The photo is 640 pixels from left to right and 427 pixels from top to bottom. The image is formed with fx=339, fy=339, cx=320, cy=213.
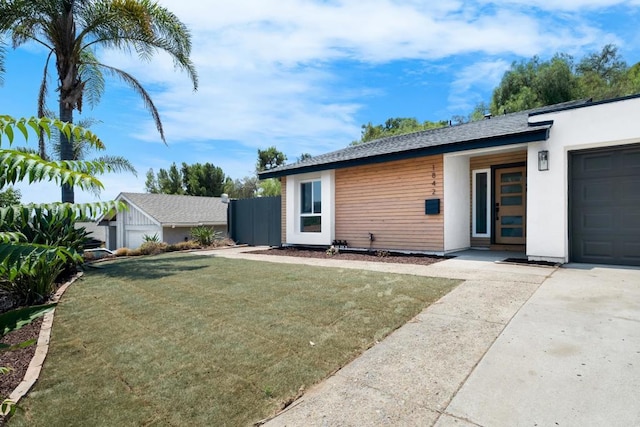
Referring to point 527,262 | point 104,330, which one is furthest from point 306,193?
point 104,330

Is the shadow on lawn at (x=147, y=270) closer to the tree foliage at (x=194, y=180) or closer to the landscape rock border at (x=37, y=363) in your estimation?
the landscape rock border at (x=37, y=363)

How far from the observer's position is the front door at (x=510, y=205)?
9234 millimetres

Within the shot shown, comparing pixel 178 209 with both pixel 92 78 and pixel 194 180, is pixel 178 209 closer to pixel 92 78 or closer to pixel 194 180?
pixel 92 78

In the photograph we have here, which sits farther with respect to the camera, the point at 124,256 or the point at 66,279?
the point at 124,256

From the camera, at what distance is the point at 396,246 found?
1013cm

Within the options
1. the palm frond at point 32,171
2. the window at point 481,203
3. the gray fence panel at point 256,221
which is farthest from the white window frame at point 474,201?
the palm frond at point 32,171

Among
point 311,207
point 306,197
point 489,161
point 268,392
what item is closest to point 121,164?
point 306,197

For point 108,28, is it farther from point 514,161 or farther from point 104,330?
point 514,161

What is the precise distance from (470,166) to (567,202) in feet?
10.5

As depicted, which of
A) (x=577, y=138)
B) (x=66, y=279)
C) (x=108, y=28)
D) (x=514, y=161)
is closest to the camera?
(x=577, y=138)

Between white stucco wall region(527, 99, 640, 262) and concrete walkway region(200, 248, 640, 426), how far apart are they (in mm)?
2642

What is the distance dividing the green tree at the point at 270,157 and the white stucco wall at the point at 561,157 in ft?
122

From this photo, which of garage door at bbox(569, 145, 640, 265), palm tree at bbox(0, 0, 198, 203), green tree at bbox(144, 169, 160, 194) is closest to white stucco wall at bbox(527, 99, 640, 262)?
garage door at bbox(569, 145, 640, 265)

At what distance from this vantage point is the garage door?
21.9 feet
